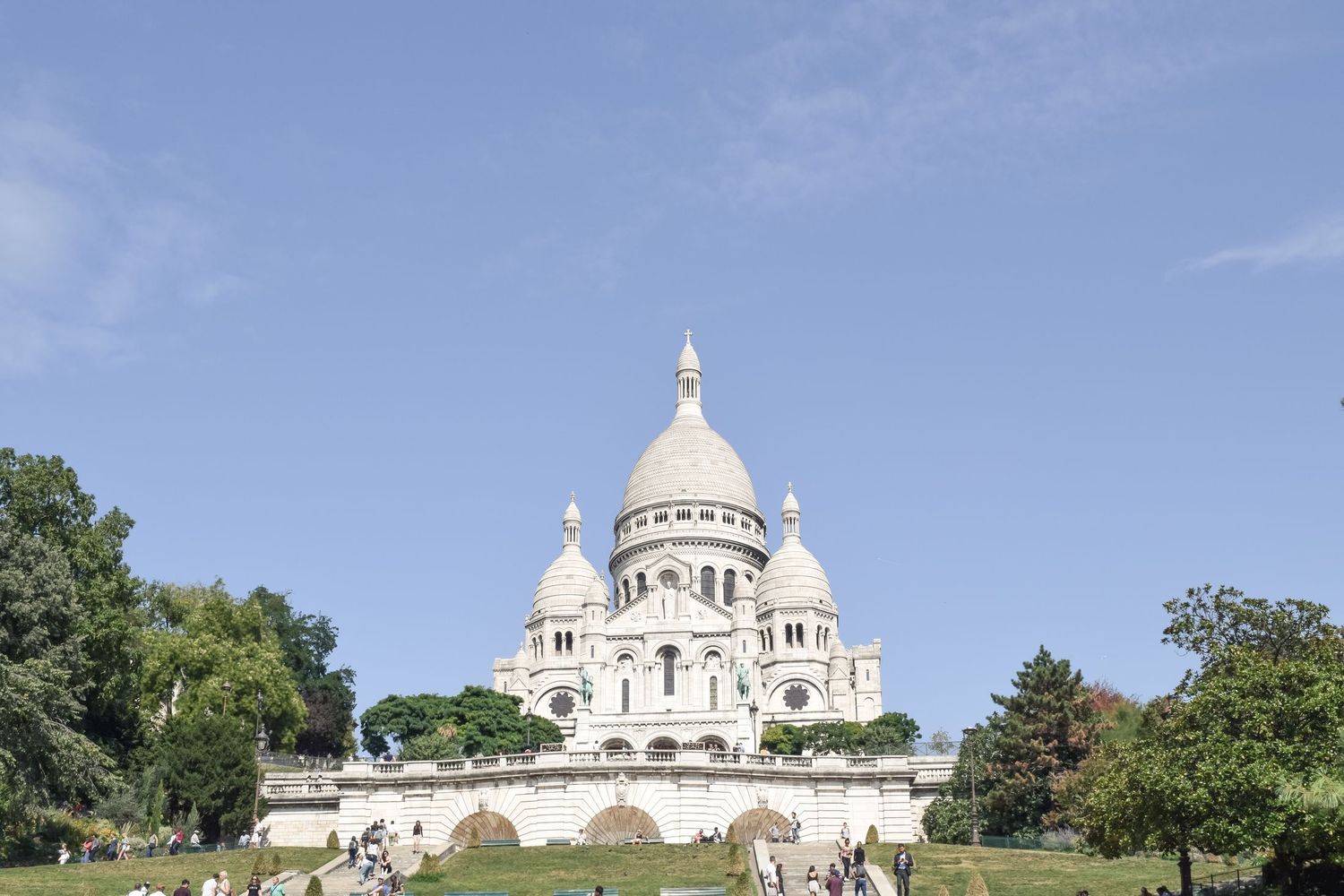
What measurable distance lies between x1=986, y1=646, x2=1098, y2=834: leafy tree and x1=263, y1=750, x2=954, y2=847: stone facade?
3.16 metres

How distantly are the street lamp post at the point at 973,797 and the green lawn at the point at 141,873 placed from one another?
19443mm

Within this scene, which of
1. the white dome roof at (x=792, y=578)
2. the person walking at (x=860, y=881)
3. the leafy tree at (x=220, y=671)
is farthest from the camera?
the white dome roof at (x=792, y=578)

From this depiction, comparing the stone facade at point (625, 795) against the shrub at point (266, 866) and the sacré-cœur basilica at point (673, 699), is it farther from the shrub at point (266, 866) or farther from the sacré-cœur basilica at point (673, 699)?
the shrub at point (266, 866)

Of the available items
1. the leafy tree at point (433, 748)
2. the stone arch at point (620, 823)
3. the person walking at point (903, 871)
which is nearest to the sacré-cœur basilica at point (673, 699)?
the stone arch at point (620, 823)

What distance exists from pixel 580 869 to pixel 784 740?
170ft

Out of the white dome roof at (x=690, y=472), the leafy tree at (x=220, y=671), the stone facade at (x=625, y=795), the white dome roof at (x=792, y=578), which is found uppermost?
the white dome roof at (x=690, y=472)

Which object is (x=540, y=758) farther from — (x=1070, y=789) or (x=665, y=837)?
(x=1070, y=789)

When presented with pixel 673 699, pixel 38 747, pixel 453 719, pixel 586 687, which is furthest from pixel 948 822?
pixel 673 699

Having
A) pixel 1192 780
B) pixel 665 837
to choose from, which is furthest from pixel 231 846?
pixel 1192 780

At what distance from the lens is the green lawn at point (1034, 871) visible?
36.1 metres

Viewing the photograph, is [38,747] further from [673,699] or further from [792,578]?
[792,578]

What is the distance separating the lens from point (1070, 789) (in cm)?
4738

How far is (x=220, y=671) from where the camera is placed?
64750mm

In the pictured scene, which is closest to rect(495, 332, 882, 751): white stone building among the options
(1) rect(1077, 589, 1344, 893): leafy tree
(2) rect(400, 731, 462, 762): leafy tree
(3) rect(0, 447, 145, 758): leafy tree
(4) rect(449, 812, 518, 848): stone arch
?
(2) rect(400, 731, 462, 762): leafy tree
